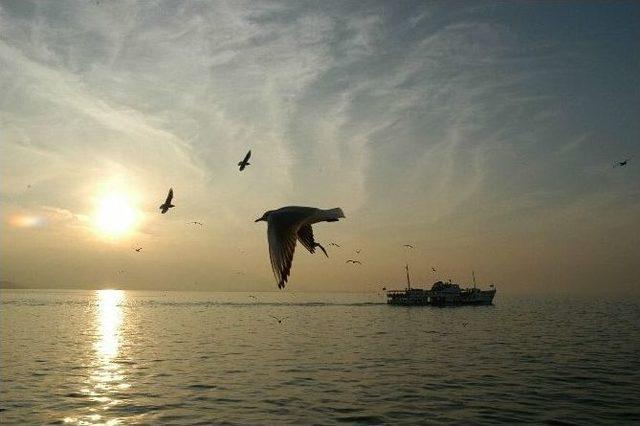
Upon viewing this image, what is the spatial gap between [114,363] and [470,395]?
2755 centimetres

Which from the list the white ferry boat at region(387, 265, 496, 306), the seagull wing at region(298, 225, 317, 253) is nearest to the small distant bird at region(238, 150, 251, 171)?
the seagull wing at region(298, 225, 317, 253)

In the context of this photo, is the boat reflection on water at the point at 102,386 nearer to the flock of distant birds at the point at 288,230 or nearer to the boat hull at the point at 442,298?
the flock of distant birds at the point at 288,230

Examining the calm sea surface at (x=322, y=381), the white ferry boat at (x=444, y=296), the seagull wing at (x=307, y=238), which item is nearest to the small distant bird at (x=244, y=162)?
the seagull wing at (x=307, y=238)

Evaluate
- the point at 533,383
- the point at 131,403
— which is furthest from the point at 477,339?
the point at 131,403

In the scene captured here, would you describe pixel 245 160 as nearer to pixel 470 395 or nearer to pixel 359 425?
pixel 359 425

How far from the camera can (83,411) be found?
2364cm

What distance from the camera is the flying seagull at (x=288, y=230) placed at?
765 cm

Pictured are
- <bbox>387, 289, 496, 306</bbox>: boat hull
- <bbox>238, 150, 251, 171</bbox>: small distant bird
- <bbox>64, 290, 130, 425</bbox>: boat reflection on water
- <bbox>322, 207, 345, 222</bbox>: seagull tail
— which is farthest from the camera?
<bbox>387, 289, 496, 306</bbox>: boat hull

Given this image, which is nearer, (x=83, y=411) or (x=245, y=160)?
(x=245, y=160)

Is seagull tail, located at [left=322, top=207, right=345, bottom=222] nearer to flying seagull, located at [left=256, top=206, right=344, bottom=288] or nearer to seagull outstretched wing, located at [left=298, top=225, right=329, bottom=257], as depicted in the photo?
flying seagull, located at [left=256, top=206, right=344, bottom=288]

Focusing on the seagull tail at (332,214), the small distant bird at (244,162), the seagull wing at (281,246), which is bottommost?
the seagull wing at (281,246)

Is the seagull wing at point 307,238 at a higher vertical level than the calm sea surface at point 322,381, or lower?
higher

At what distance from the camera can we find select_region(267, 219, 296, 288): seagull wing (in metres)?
7.34

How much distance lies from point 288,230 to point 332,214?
82 centimetres
